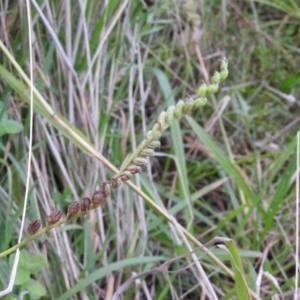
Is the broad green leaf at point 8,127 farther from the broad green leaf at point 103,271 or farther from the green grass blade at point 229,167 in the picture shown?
the green grass blade at point 229,167

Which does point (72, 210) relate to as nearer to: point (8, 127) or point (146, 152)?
point (146, 152)

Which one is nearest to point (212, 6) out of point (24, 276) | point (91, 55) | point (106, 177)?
point (91, 55)

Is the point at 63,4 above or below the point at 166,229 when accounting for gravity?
above

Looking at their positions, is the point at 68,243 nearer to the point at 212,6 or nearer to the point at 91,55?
the point at 91,55

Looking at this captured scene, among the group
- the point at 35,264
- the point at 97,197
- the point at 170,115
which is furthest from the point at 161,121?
the point at 35,264

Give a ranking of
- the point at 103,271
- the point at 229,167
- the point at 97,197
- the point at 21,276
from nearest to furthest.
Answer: the point at 97,197, the point at 21,276, the point at 103,271, the point at 229,167

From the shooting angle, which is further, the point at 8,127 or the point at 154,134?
the point at 8,127

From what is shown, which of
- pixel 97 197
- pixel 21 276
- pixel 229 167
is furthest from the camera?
pixel 229 167

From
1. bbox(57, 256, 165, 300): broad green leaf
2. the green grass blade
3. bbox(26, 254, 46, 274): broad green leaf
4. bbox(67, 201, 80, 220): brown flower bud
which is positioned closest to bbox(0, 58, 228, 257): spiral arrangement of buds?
bbox(67, 201, 80, 220): brown flower bud

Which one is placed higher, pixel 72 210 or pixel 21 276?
pixel 72 210

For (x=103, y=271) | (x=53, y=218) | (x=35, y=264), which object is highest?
(x=53, y=218)

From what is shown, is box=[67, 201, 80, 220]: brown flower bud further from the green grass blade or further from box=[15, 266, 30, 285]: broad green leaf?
the green grass blade
